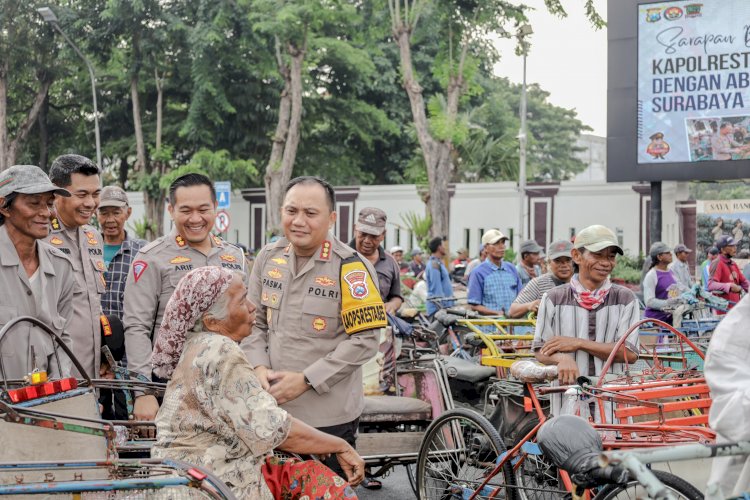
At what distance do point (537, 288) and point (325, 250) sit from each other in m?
4.43

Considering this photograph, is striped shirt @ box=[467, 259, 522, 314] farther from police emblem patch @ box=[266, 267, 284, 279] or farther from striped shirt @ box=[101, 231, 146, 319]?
police emblem patch @ box=[266, 267, 284, 279]

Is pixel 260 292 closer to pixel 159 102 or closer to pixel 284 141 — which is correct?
pixel 284 141

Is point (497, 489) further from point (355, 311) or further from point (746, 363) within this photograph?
point (746, 363)

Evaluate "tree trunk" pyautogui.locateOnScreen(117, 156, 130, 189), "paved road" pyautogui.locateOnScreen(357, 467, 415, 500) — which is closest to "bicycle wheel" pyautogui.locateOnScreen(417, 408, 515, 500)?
"paved road" pyautogui.locateOnScreen(357, 467, 415, 500)

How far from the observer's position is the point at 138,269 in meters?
5.17

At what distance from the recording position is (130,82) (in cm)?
3431

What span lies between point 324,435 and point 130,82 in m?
32.5

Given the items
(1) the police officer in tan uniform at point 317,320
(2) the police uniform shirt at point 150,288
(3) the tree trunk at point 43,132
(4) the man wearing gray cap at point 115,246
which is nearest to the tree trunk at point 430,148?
(3) the tree trunk at point 43,132

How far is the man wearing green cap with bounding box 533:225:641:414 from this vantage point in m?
4.97

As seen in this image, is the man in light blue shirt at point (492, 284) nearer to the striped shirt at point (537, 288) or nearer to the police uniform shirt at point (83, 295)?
the striped shirt at point (537, 288)

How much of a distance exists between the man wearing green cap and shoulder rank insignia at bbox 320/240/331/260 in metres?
1.33

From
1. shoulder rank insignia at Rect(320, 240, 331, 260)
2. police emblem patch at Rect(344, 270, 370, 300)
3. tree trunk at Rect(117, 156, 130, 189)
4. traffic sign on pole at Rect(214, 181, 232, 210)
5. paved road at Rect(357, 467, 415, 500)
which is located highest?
tree trunk at Rect(117, 156, 130, 189)

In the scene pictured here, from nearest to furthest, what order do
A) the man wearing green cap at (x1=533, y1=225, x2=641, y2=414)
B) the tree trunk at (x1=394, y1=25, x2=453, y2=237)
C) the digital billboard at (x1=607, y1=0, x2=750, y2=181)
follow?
the man wearing green cap at (x1=533, y1=225, x2=641, y2=414) < the digital billboard at (x1=607, y1=0, x2=750, y2=181) < the tree trunk at (x1=394, y1=25, x2=453, y2=237)

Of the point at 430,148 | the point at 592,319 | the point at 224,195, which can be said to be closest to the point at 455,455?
the point at 592,319
